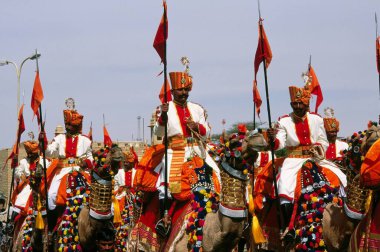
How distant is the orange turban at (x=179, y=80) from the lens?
1315 cm

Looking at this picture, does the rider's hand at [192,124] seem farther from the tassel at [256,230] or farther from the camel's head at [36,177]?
the camel's head at [36,177]

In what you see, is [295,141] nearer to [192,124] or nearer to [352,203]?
[192,124]

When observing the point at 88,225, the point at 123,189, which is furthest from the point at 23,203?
the point at 88,225

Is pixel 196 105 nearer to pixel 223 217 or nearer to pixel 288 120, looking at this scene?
pixel 288 120

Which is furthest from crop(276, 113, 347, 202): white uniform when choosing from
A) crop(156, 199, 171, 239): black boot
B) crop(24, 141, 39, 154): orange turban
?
crop(24, 141, 39, 154): orange turban

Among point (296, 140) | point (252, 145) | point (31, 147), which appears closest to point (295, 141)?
point (296, 140)

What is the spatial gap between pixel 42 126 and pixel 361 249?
7.92 m

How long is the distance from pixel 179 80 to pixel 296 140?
199 cm

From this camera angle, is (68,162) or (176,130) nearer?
(176,130)

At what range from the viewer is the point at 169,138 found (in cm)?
1320

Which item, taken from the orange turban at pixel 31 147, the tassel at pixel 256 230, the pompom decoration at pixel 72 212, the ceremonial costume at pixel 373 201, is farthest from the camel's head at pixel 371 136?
the orange turban at pixel 31 147

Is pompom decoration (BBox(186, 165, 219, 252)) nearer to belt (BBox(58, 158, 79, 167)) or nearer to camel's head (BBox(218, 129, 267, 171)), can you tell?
camel's head (BBox(218, 129, 267, 171))

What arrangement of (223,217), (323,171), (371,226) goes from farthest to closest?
1. (323,171)
2. (223,217)
3. (371,226)

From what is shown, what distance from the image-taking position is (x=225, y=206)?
10227 millimetres
